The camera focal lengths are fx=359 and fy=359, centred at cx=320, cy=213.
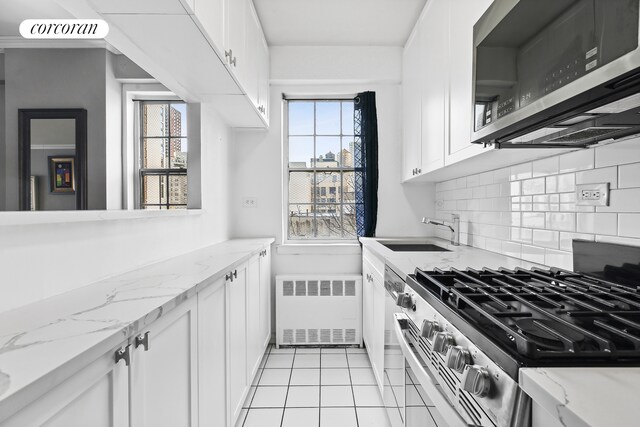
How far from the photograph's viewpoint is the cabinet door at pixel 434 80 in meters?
2.07

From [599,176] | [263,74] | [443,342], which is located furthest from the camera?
[263,74]

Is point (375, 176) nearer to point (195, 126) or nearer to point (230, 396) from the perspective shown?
point (195, 126)

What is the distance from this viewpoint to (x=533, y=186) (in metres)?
1.78

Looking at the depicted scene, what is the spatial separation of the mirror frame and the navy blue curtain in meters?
2.45

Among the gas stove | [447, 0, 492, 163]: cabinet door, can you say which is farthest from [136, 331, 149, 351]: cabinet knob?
[447, 0, 492, 163]: cabinet door

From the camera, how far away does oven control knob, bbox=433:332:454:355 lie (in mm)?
896

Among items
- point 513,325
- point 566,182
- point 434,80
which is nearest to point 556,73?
point 513,325

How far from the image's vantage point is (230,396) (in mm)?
1777

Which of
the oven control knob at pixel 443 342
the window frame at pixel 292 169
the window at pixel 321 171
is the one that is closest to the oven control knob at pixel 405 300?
the oven control knob at pixel 443 342

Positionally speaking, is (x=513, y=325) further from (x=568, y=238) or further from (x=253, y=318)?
(x=253, y=318)

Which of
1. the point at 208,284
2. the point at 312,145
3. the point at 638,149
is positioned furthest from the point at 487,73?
the point at 312,145

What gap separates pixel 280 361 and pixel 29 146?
2433 mm

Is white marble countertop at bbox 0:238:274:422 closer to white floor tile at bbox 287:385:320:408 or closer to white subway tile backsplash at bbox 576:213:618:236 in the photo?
white floor tile at bbox 287:385:320:408

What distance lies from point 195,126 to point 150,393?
178cm
